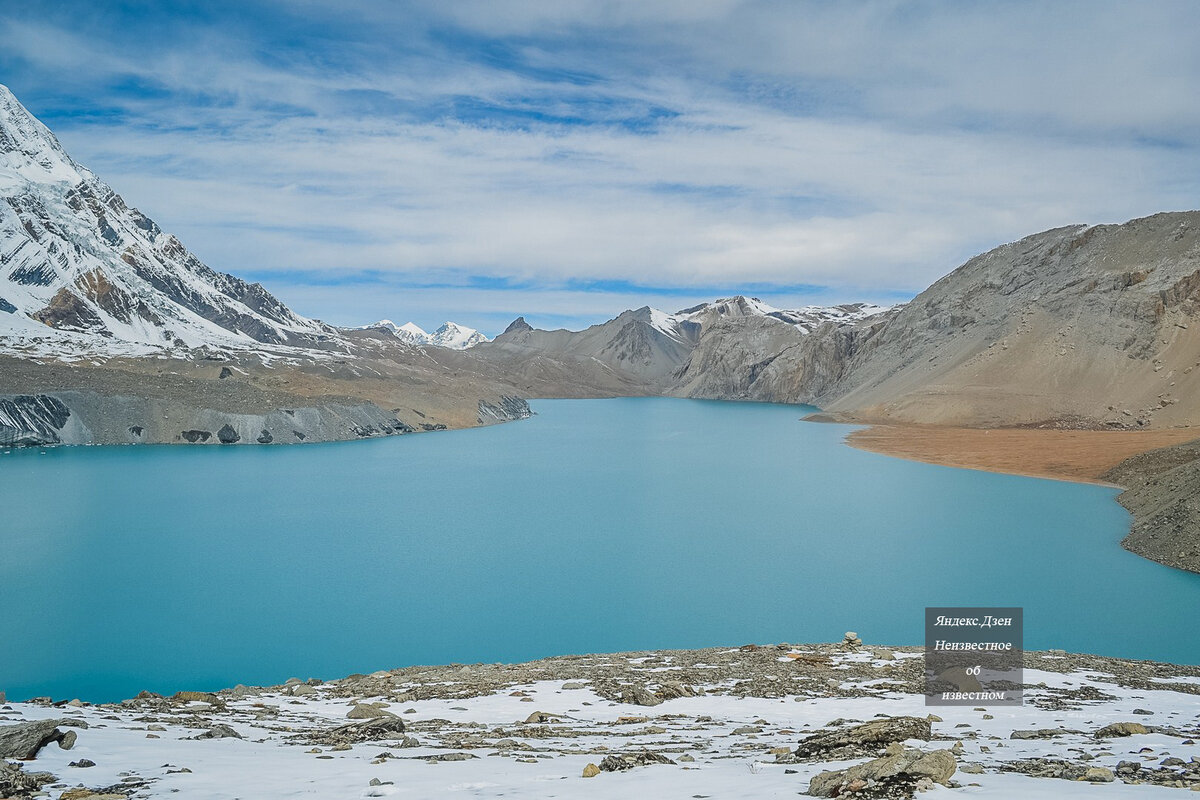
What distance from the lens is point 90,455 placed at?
53938mm

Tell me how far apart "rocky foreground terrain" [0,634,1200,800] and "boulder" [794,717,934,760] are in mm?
24

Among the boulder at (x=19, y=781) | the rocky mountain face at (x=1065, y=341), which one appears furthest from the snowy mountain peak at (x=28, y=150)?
the boulder at (x=19, y=781)

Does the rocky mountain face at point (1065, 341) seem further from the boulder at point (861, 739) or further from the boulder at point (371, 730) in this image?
the boulder at point (371, 730)

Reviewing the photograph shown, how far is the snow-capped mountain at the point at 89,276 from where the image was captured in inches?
3765

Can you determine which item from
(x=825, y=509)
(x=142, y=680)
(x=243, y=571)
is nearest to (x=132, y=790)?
(x=142, y=680)

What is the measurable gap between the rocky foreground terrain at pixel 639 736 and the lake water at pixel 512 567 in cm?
496

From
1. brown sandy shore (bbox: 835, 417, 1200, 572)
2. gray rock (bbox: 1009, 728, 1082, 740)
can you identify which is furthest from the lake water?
gray rock (bbox: 1009, 728, 1082, 740)

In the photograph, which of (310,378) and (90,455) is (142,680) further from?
(310,378)

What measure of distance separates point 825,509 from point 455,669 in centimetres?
2430

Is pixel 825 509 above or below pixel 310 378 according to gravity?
below

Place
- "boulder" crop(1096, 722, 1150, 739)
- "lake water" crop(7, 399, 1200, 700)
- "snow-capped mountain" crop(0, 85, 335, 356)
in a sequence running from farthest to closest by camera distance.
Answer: "snow-capped mountain" crop(0, 85, 335, 356), "lake water" crop(7, 399, 1200, 700), "boulder" crop(1096, 722, 1150, 739)

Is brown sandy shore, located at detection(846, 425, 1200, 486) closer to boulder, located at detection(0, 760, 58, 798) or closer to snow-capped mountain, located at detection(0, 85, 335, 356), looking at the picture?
boulder, located at detection(0, 760, 58, 798)

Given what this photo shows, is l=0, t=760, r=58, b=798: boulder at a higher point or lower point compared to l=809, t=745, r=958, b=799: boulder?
lower

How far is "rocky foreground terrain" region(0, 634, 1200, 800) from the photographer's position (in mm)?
5957
